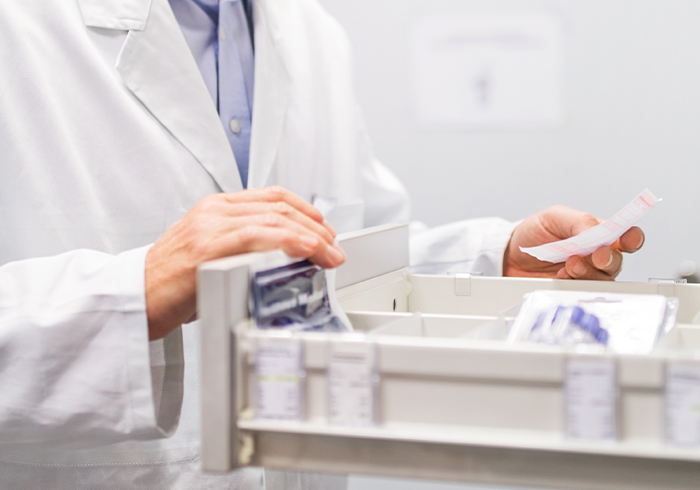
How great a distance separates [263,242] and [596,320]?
25 centimetres

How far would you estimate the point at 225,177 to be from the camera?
0.74 metres

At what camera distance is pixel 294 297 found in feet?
1.39

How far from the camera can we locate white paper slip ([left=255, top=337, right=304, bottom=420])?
0.35 meters

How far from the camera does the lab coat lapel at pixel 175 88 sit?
0.70 m

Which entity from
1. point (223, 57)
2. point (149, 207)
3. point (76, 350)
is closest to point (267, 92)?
point (223, 57)

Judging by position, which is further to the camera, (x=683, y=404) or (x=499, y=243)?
(x=499, y=243)

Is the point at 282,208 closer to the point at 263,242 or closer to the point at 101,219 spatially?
the point at 263,242

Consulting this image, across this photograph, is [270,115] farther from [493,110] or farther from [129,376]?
[493,110]

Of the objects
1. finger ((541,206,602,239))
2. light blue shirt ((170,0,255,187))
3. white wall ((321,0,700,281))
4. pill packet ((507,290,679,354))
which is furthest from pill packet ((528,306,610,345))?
white wall ((321,0,700,281))

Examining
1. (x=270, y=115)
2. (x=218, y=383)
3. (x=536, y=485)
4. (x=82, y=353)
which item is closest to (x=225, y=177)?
(x=270, y=115)

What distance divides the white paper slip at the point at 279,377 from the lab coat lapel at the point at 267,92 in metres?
0.45

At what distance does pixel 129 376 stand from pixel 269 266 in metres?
0.16

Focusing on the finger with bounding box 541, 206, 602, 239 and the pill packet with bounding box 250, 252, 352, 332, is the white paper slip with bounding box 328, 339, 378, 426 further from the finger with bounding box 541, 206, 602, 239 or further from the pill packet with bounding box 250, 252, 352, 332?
the finger with bounding box 541, 206, 602, 239

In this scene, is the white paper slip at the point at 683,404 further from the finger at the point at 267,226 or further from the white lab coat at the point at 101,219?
the white lab coat at the point at 101,219
